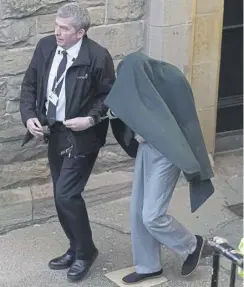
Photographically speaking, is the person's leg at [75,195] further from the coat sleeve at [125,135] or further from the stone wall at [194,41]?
the stone wall at [194,41]

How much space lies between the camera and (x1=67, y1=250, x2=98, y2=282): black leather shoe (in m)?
5.67

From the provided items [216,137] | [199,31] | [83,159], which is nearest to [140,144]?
[83,159]

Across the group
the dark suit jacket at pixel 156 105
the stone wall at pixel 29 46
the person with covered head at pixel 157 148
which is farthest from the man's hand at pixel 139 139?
the stone wall at pixel 29 46

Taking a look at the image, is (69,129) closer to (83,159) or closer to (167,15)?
(83,159)

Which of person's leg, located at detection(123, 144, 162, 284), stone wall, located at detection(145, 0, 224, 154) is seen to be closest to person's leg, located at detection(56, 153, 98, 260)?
person's leg, located at detection(123, 144, 162, 284)

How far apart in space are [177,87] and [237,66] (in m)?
2.59

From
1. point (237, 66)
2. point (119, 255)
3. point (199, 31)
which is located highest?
point (199, 31)

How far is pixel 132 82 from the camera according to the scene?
516cm

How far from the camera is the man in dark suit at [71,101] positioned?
5.32m

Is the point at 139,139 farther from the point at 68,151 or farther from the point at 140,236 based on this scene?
the point at 140,236

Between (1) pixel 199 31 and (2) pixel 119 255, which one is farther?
(1) pixel 199 31

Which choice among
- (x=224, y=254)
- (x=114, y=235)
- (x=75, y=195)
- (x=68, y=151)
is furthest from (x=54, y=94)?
(x=224, y=254)

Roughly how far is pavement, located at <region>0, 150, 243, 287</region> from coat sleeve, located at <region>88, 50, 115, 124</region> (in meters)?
1.12

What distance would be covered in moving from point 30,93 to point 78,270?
119cm
